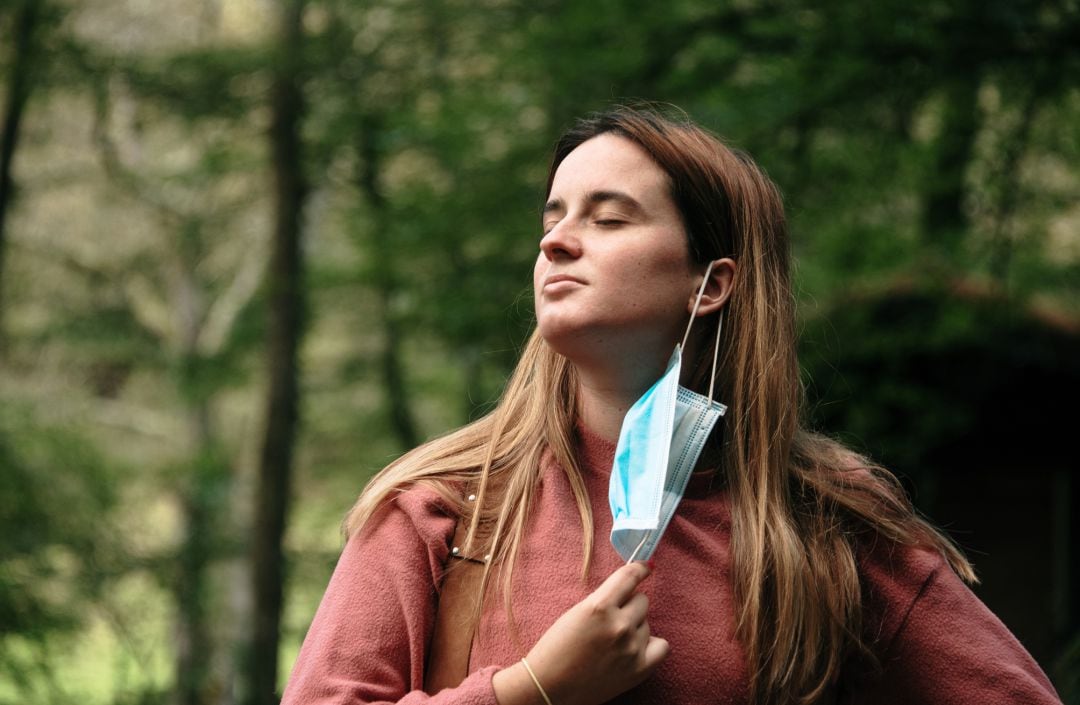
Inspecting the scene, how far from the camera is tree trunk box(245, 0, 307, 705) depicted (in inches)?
366

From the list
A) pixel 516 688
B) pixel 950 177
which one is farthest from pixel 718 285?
pixel 950 177

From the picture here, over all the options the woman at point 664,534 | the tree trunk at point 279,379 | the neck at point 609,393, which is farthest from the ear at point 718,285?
the tree trunk at point 279,379

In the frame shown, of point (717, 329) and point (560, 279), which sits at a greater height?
point (560, 279)

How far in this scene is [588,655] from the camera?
182 cm

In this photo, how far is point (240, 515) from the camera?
11234mm

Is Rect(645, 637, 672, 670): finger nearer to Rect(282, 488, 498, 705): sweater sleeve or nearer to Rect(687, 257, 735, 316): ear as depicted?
Rect(282, 488, 498, 705): sweater sleeve

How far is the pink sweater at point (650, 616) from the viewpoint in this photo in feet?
6.32

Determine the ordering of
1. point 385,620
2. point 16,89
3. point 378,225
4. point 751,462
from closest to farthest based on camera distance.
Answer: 1. point 385,620
2. point 751,462
3. point 16,89
4. point 378,225

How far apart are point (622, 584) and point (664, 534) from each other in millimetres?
280

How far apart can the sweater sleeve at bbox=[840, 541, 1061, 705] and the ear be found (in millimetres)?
503

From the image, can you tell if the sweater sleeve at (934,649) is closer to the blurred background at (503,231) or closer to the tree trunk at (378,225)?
the blurred background at (503,231)

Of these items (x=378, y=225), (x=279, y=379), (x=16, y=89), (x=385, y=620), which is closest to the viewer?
(x=385, y=620)

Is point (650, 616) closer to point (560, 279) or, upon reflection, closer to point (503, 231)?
point (560, 279)

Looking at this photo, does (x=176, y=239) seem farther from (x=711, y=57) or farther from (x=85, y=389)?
(x=711, y=57)
